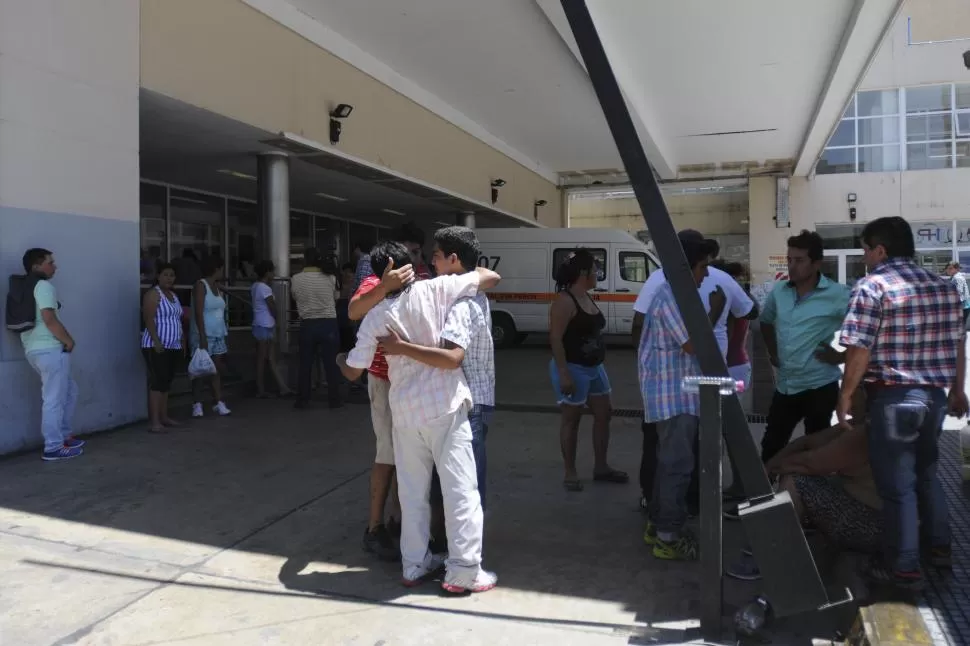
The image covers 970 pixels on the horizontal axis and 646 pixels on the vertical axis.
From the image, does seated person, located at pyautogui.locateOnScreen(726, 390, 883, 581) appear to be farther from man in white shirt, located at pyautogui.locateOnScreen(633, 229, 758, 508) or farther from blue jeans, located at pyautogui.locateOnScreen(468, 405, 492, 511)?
blue jeans, located at pyautogui.locateOnScreen(468, 405, 492, 511)

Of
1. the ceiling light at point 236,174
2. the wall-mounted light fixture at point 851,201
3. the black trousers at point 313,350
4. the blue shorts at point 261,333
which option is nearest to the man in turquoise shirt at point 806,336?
the black trousers at point 313,350

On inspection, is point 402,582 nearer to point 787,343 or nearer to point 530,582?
point 530,582

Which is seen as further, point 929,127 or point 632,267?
point 929,127

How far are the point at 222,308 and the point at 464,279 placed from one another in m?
5.09

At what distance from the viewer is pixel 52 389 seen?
5.64 metres

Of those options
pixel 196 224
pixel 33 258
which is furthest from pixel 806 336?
pixel 196 224

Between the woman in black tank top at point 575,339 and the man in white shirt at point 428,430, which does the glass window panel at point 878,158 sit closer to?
the woman in black tank top at point 575,339

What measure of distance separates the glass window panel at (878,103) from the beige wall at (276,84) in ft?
41.5

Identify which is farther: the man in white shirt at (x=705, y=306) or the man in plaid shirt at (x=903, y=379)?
the man in white shirt at (x=705, y=306)

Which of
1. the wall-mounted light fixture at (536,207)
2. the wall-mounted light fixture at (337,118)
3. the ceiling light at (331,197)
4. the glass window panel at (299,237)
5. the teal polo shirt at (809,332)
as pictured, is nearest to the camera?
the teal polo shirt at (809,332)

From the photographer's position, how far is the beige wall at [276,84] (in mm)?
7078

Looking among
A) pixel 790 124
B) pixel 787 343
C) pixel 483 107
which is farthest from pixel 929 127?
pixel 787 343

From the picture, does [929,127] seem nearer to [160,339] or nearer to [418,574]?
[160,339]

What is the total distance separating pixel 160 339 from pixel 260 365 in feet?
6.91
